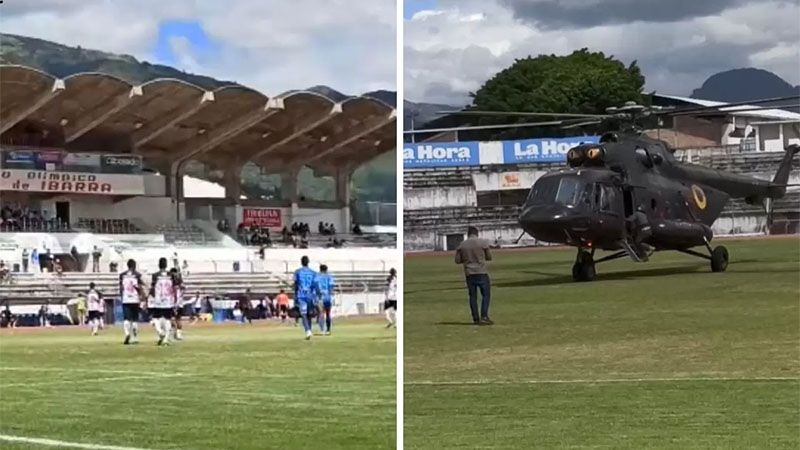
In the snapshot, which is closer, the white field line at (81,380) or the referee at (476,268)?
the referee at (476,268)

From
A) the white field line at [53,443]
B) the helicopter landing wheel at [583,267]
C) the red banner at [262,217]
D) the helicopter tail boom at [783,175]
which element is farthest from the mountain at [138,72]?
the helicopter tail boom at [783,175]

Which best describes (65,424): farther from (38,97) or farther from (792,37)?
(792,37)

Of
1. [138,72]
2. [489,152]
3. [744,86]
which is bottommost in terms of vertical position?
[489,152]

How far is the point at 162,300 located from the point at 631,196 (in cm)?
230

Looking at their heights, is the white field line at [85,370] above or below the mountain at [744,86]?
below

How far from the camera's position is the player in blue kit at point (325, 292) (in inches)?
208

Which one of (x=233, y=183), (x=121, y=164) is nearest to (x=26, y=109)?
(x=121, y=164)

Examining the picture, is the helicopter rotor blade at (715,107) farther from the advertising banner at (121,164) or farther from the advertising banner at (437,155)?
the advertising banner at (121,164)

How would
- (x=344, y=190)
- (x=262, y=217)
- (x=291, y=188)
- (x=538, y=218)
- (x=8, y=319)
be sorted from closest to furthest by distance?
(x=538, y=218)
(x=344, y=190)
(x=291, y=188)
(x=262, y=217)
(x=8, y=319)

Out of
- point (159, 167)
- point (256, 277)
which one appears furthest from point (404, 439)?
point (159, 167)

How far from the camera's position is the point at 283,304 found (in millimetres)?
5363

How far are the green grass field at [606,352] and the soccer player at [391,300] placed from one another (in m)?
0.83

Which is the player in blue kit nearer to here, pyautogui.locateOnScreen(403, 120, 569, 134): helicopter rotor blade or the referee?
the referee

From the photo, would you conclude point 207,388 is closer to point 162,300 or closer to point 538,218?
point 162,300
